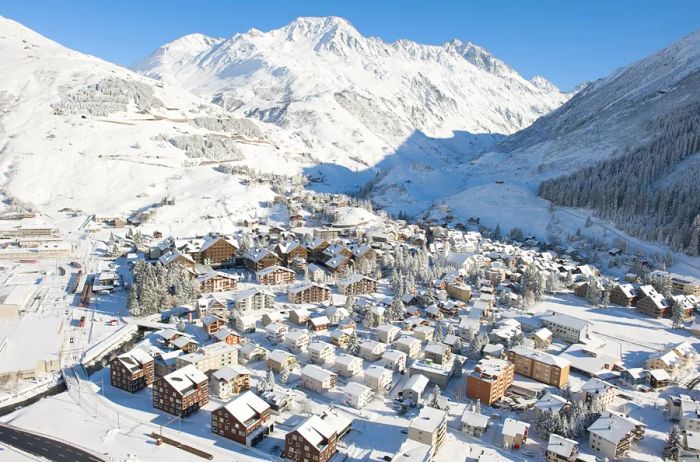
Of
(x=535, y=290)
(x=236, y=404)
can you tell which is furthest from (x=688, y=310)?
(x=236, y=404)

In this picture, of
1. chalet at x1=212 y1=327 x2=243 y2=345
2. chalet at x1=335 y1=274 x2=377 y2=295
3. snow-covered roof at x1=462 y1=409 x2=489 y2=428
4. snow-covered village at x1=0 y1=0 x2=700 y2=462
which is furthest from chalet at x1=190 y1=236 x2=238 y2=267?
snow-covered roof at x1=462 y1=409 x2=489 y2=428

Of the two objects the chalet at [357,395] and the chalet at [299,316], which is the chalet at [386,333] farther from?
the chalet at [357,395]

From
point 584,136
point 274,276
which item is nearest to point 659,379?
point 274,276

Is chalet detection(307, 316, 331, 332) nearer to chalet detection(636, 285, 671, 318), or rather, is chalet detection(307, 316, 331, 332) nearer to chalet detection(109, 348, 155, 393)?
chalet detection(109, 348, 155, 393)

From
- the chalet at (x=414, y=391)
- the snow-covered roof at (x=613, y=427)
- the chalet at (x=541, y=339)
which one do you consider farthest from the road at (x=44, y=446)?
the chalet at (x=541, y=339)

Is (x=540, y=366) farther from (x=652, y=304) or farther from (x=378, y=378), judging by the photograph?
(x=652, y=304)

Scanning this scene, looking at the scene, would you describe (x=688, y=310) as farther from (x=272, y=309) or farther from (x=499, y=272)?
(x=272, y=309)
